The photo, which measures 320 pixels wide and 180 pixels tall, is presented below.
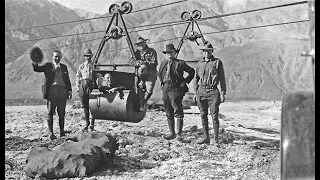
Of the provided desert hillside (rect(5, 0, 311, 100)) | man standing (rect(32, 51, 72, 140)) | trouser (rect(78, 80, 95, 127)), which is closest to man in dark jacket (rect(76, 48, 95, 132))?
trouser (rect(78, 80, 95, 127))

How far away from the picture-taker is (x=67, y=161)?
422 cm

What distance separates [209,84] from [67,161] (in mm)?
3036

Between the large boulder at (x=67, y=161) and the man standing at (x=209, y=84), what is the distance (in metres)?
2.43

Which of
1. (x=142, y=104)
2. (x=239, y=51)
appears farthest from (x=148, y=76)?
(x=239, y=51)

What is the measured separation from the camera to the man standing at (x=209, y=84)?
6352mm

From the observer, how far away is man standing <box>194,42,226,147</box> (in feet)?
20.8

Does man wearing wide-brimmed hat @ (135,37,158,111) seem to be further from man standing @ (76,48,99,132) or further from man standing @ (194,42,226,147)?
man standing @ (194,42,226,147)

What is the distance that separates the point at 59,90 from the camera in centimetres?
670

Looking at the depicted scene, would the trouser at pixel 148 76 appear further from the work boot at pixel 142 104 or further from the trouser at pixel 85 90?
the trouser at pixel 85 90

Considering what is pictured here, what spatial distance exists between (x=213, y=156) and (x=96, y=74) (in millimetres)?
3020

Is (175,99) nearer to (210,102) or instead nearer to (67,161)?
(210,102)

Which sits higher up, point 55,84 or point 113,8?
point 113,8

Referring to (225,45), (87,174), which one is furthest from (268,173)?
(225,45)

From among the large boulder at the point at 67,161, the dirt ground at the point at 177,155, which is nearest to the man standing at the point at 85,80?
the dirt ground at the point at 177,155
